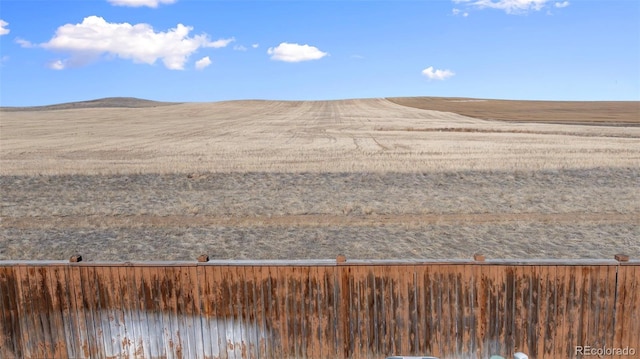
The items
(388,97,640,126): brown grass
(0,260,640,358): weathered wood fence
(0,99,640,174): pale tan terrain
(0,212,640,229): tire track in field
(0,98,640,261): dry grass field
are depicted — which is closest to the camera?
(0,260,640,358): weathered wood fence

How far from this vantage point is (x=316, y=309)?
858 cm

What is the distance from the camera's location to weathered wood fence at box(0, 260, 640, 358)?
27.1 feet

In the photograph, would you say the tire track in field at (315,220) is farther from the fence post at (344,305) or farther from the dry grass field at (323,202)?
the fence post at (344,305)

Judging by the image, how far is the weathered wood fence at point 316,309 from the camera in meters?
8.26

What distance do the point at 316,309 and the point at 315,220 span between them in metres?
8.50

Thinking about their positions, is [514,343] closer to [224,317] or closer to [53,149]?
[224,317]

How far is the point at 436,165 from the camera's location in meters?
25.9

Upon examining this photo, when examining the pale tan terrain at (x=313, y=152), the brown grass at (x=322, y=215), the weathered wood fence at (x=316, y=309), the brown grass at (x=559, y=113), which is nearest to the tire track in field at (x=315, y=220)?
the brown grass at (x=322, y=215)

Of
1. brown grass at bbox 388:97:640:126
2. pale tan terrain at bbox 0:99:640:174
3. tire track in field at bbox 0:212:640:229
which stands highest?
brown grass at bbox 388:97:640:126

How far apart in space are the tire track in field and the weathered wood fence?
7961mm

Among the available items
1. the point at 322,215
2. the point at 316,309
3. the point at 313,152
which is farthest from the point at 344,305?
the point at 313,152

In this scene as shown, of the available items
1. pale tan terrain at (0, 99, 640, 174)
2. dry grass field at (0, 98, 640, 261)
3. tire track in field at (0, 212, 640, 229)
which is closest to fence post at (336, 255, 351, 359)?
dry grass field at (0, 98, 640, 261)

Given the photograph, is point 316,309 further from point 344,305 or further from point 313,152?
point 313,152

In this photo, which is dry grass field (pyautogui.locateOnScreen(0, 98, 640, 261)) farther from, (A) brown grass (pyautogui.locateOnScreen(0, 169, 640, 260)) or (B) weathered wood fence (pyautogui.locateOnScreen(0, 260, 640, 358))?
(B) weathered wood fence (pyautogui.locateOnScreen(0, 260, 640, 358))
